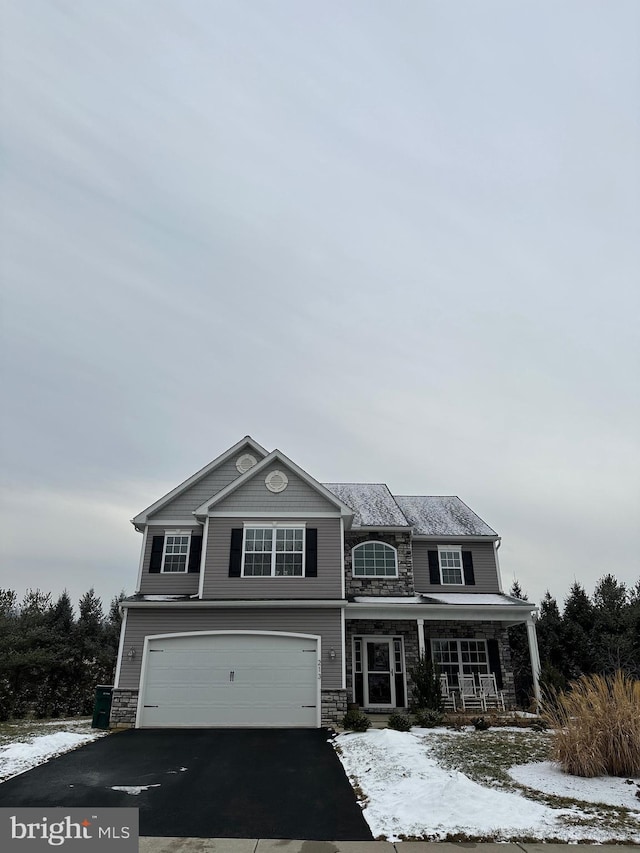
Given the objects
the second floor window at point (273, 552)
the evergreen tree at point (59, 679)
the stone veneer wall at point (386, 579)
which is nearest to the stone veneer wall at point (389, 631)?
the stone veneer wall at point (386, 579)

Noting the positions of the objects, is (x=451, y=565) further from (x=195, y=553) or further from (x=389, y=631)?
(x=195, y=553)

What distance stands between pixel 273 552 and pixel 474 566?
25.3 ft

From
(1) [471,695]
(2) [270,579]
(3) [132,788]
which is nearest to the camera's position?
(3) [132,788]

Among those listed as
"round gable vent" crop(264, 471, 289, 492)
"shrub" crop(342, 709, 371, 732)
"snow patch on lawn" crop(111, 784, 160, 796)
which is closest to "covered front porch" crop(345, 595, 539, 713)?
"shrub" crop(342, 709, 371, 732)

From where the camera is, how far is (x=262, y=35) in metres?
10.9

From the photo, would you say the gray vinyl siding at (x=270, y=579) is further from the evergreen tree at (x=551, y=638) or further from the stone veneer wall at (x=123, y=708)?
the evergreen tree at (x=551, y=638)

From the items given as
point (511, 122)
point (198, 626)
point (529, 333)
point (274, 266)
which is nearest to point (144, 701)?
point (198, 626)

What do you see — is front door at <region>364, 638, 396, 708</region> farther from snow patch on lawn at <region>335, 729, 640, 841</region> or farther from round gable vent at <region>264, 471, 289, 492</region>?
snow patch on lawn at <region>335, 729, 640, 841</region>

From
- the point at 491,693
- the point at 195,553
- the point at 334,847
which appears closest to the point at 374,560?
the point at 491,693

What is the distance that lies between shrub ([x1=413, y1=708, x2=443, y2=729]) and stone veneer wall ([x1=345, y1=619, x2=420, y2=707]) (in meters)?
3.50

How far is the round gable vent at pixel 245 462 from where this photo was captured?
60.0ft

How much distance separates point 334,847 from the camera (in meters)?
5.48

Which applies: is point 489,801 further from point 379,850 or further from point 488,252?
point 488,252

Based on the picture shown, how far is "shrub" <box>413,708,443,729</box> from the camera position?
42.9ft
